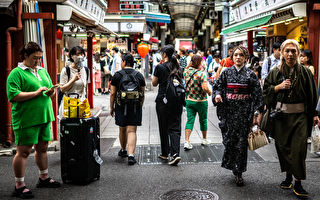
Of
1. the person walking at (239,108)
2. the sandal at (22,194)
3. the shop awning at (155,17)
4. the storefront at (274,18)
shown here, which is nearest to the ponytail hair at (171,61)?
the person walking at (239,108)

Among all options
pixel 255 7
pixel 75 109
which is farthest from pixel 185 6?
pixel 75 109

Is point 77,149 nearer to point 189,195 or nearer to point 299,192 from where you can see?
point 189,195

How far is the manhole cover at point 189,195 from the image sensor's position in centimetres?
481

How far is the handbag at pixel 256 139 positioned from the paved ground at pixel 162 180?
543mm

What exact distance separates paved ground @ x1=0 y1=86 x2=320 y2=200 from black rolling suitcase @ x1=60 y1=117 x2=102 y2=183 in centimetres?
16

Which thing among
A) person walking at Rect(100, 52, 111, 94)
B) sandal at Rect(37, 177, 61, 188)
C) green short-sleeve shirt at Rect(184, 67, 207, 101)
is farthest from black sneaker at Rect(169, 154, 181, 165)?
person walking at Rect(100, 52, 111, 94)

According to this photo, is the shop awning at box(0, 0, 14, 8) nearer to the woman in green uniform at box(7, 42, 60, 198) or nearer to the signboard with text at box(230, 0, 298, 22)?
the woman in green uniform at box(7, 42, 60, 198)

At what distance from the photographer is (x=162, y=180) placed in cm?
553

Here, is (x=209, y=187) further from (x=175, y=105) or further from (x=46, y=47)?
(x=46, y=47)

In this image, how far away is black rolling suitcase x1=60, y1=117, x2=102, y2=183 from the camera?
5.27 m

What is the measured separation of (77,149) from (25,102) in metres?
0.98

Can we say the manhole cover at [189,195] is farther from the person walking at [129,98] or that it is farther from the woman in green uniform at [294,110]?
the person walking at [129,98]

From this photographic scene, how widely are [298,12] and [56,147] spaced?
592cm

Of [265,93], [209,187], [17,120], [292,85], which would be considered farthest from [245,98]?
[17,120]
